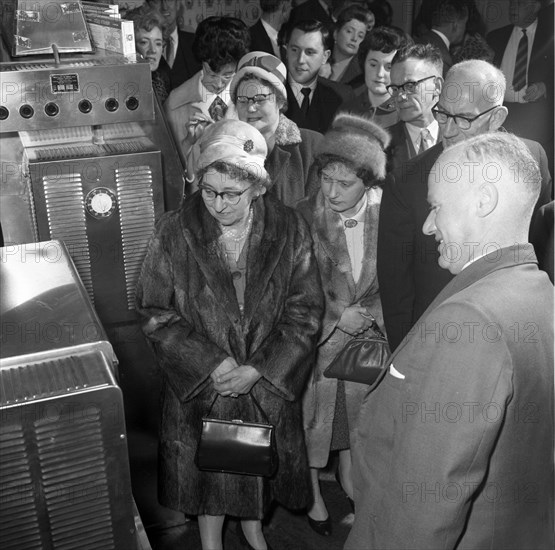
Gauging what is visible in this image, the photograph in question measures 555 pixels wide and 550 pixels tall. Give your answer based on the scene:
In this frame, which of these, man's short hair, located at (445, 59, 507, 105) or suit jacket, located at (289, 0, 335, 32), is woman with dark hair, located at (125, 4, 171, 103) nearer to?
suit jacket, located at (289, 0, 335, 32)

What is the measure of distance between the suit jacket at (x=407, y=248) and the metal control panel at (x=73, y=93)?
902mm

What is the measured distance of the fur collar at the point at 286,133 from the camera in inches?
113

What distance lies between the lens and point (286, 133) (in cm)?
288

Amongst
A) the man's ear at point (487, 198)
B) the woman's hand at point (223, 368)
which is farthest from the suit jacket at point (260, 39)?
the man's ear at point (487, 198)

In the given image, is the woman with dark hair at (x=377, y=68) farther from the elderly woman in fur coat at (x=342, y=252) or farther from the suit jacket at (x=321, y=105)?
the elderly woman in fur coat at (x=342, y=252)

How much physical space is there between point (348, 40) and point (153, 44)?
3.15ft

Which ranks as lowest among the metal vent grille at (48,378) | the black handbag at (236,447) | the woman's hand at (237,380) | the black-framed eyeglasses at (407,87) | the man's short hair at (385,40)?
the black handbag at (236,447)

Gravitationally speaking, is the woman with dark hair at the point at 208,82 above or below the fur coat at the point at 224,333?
above

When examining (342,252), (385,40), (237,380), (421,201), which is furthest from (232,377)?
(385,40)

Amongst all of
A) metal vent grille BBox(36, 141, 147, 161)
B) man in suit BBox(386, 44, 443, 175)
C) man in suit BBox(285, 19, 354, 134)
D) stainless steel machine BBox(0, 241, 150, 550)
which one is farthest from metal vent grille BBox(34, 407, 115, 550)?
man in suit BBox(285, 19, 354, 134)

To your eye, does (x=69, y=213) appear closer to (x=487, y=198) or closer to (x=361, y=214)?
(x=361, y=214)

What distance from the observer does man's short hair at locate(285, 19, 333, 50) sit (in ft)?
11.2

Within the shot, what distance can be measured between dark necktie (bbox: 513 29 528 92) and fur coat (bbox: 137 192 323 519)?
158cm

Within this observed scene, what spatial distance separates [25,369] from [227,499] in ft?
4.97
